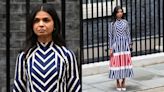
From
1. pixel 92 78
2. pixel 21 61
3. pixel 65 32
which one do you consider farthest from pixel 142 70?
pixel 21 61

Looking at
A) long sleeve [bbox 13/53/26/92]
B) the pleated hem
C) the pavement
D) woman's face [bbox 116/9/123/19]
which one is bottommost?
the pavement

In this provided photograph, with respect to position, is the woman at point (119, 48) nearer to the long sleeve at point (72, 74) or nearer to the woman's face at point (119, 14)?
the woman's face at point (119, 14)

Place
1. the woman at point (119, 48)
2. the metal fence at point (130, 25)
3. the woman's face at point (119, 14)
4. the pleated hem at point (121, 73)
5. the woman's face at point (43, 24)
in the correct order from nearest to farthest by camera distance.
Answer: the woman's face at point (43, 24) → the woman's face at point (119, 14) → the woman at point (119, 48) → the pleated hem at point (121, 73) → the metal fence at point (130, 25)

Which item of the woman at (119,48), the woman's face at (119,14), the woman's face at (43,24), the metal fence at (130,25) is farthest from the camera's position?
the metal fence at (130,25)

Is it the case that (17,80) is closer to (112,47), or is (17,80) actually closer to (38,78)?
(38,78)

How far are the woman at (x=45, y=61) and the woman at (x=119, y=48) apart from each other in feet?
21.8

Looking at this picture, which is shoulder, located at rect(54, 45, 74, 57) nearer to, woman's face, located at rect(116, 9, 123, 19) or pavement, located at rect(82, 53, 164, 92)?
woman's face, located at rect(116, 9, 123, 19)

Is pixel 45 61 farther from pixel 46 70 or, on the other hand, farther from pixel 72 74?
pixel 72 74

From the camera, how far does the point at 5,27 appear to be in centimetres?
402

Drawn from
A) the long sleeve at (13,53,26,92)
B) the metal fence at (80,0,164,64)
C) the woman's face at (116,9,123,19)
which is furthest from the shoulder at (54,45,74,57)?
the metal fence at (80,0,164,64)

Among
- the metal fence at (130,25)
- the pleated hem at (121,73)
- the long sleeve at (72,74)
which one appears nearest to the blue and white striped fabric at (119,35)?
the pleated hem at (121,73)

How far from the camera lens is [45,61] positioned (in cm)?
341

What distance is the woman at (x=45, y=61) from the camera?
3408mm

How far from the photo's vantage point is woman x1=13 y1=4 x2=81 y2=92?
3.41m
